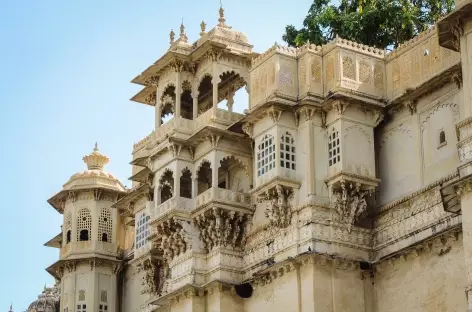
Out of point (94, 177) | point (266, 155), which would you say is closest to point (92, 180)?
point (94, 177)

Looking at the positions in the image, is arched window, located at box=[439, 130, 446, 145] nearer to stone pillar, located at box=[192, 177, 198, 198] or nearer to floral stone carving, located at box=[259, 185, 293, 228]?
floral stone carving, located at box=[259, 185, 293, 228]

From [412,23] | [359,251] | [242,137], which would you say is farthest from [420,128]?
[412,23]

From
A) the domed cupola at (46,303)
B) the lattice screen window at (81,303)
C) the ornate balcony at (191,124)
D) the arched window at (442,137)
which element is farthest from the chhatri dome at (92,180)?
the arched window at (442,137)

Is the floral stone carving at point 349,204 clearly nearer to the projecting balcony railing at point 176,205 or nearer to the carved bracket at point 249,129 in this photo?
the carved bracket at point 249,129

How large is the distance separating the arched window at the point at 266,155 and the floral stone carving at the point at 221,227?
1.71 metres

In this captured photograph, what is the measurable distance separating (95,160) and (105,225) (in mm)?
2513

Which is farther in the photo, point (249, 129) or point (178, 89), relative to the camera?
point (178, 89)

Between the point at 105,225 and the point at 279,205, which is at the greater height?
the point at 105,225

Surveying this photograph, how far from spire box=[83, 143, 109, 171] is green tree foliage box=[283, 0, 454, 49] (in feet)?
25.9

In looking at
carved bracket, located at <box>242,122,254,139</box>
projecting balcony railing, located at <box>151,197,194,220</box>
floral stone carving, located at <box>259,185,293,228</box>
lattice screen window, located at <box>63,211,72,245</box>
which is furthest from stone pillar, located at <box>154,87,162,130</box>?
lattice screen window, located at <box>63,211,72,245</box>

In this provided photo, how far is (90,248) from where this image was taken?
39.9m

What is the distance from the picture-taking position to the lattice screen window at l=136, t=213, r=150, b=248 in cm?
3641

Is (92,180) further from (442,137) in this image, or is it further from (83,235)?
(442,137)

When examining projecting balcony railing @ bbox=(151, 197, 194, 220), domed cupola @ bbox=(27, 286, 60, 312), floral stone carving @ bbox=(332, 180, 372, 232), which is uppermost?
domed cupola @ bbox=(27, 286, 60, 312)
